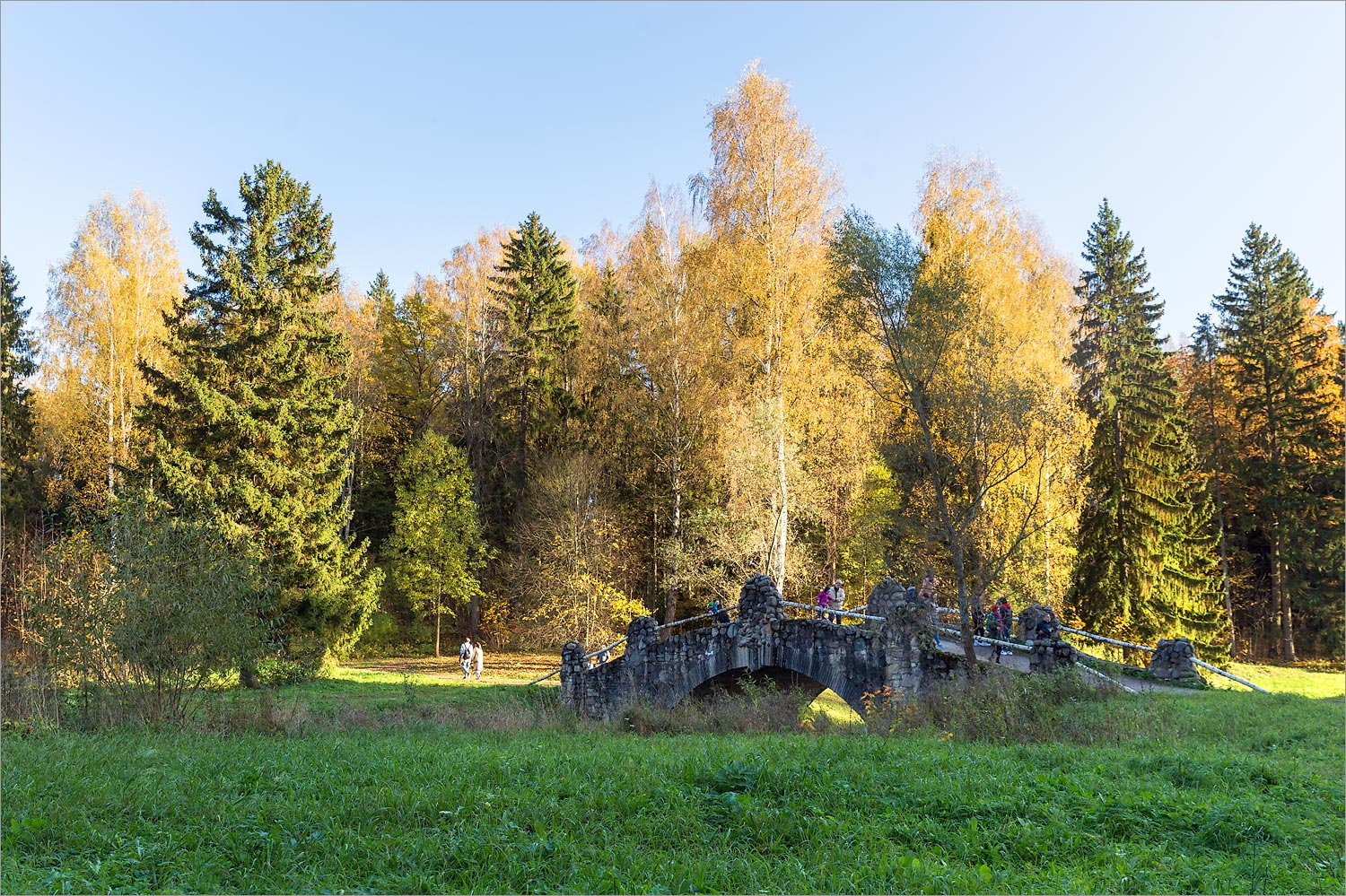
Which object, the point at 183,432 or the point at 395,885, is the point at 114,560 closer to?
the point at 395,885

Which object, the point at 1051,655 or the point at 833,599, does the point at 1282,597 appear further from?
the point at 1051,655

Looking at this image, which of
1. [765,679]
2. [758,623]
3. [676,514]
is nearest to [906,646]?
[758,623]

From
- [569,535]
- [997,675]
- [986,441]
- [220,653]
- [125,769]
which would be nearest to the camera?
[125,769]

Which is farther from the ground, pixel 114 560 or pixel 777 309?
pixel 777 309

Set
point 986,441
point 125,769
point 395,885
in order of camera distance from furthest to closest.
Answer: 1. point 986,441
2. point 125,769
3. point 395,885

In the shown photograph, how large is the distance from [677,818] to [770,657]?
12.6 metres

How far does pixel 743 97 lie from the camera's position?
25234 mm

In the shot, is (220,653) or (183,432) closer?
(220,653)

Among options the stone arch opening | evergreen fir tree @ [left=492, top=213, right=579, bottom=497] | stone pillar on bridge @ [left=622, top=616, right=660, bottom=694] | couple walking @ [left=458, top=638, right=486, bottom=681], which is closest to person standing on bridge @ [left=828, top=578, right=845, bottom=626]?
the stone arch opening

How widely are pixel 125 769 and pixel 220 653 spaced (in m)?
4.46

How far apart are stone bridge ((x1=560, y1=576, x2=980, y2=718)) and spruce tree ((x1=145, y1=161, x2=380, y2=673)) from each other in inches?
339

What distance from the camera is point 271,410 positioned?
80.0ft

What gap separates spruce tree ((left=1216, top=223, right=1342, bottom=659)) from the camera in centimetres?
3022

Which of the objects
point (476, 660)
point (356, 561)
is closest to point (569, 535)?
point (476, 660)
